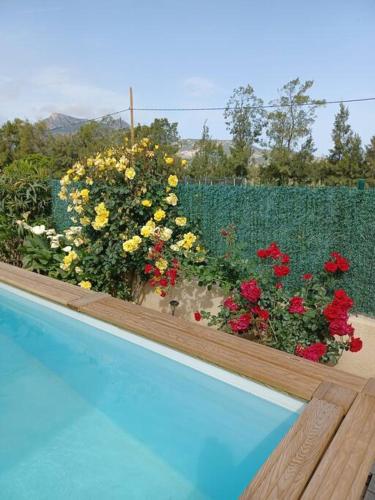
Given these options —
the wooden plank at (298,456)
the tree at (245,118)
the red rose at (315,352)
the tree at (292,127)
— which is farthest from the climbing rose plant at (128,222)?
the tree at (245,118)

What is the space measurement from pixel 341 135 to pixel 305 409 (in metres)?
32.5

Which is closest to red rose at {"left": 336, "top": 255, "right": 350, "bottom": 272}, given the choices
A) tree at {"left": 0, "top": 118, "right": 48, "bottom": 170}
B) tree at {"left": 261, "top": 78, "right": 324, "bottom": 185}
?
tree at {"left": 261, "top": 78, "right": 324, "bottom": 185}

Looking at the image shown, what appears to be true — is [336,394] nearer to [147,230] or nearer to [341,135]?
[147,230]

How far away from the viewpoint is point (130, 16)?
7.80 metres

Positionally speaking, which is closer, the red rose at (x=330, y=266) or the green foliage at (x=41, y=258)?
the red rose at (x=330, y=266)

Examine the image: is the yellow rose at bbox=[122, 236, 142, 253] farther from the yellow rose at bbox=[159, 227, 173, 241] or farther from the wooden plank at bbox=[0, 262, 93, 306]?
the wooden plank at bbox=[0, 262, 93, 306]

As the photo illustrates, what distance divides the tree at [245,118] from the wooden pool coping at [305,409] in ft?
112

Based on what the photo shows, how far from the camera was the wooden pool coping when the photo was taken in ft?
4.14

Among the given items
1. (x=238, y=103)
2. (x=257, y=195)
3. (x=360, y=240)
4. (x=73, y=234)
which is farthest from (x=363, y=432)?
A: (x=238, y=103)

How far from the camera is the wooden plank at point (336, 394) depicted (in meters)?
1.67

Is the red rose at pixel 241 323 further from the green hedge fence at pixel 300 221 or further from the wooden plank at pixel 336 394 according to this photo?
the wooden plank at pixel 336 394

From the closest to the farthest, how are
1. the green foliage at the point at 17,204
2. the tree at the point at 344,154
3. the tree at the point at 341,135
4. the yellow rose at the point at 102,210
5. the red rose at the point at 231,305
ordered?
the red rose at the point at 231,305 → the yellow rose at the point at 102,210 → the green foliage at the point at 17,204 → the tree at the point at 344,154 → the tree at the point at 341,135

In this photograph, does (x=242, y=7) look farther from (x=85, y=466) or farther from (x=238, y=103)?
(x=238, y=103)

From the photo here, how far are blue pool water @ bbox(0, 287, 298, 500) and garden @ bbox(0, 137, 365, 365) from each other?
3.28 feet
